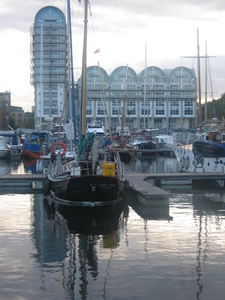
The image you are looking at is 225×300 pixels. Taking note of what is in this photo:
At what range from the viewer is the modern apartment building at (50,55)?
99062mm

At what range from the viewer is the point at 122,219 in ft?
53.0

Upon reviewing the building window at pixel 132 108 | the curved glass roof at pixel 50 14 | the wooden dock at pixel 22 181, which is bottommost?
the wooden dock at pixel 22 181

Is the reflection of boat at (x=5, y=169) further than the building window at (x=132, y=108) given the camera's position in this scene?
No

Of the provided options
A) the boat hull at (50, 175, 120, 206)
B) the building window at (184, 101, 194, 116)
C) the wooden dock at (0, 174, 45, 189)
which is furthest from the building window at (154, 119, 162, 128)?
the boat hull at (50, 175, 120, 206)

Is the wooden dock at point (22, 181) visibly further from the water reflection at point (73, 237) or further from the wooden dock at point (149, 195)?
the wooden dock at point (149, 195)

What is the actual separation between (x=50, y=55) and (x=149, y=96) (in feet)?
100

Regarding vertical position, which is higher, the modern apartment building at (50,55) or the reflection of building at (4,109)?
the modern apartment building at (50,55)

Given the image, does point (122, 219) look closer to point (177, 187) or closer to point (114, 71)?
point (177, 187)

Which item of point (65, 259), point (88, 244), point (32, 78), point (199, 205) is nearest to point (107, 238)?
point (88, 244)

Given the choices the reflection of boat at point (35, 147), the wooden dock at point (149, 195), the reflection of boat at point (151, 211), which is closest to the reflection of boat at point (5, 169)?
the reflection of boat at point (35, 147)

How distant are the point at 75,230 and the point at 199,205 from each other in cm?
739

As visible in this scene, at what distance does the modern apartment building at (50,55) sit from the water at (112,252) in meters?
83.3

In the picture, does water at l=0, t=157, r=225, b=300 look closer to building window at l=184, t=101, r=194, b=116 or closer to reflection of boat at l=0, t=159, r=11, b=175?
reflection of boat at l=0, t=159, r=11, b=175

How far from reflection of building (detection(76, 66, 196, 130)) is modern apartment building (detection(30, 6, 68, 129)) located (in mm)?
A: 9625
